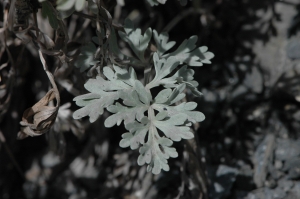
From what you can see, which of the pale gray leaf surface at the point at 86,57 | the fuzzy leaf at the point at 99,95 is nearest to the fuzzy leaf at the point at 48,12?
the pale gray leaf surface at the point at 86,57

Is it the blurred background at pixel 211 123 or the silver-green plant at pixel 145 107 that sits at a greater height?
the silver-green plant at pixel 145 107

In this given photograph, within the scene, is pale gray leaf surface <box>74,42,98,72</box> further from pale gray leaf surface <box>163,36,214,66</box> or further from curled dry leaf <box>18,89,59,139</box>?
pale gray leaf surface <box>163,36,214,66</box>

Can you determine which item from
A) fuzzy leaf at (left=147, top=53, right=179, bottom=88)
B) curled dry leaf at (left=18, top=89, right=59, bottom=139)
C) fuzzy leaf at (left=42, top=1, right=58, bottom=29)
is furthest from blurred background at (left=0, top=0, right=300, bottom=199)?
fuzzy leaf at (left=147, top=53, right=179, bottom=88)

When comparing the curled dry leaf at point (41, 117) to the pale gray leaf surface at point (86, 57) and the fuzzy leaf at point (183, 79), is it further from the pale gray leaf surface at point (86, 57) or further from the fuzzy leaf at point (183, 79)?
the fuzzy leaf at point (183, 79)

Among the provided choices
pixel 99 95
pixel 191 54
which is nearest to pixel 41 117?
pixel 99 95

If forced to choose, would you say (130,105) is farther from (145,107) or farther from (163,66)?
(163,66)

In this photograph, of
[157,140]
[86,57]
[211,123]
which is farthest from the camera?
[211,123]

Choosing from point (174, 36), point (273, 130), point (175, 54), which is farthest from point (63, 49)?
point (273, 130)

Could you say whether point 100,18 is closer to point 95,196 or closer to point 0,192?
point 95,196
